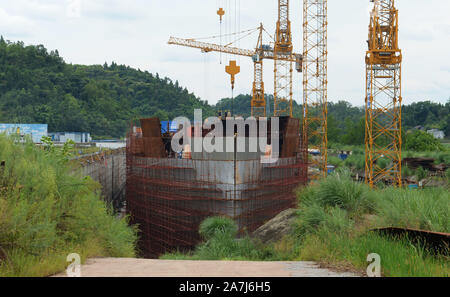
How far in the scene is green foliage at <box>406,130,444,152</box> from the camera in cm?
5066

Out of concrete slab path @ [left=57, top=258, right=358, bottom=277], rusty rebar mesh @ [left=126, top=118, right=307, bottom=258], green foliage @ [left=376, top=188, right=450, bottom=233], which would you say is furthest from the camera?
rusty rebar mesh @ [left=126, top=118, right=307, bottom=258]

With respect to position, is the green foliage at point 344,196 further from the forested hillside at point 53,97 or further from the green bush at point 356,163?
the forested hillside at point 53,97

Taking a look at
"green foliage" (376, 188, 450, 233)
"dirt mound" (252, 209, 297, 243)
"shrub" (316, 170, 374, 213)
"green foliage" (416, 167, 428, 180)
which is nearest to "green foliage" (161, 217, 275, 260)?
"dirt mound" (252, 209, 297, 243)

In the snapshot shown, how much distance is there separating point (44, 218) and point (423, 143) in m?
56.0

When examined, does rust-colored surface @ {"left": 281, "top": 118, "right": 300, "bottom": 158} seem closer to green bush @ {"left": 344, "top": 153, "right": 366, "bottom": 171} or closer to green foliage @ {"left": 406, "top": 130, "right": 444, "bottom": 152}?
green bush @ {"left": 344, "top": 153, "right": 366, "bottom": 171}

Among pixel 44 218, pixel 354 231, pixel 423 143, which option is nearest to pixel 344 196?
pixel 354 231

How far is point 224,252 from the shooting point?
26.0 feet

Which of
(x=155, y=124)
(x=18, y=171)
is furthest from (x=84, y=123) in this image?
(x=18, y=171)

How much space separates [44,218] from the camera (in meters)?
5.66

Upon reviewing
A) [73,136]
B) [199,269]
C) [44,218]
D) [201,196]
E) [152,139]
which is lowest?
[201,196]

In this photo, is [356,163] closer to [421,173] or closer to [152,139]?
[421,173]

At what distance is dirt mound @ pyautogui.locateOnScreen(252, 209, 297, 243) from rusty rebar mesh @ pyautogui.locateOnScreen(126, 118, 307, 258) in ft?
8.52
